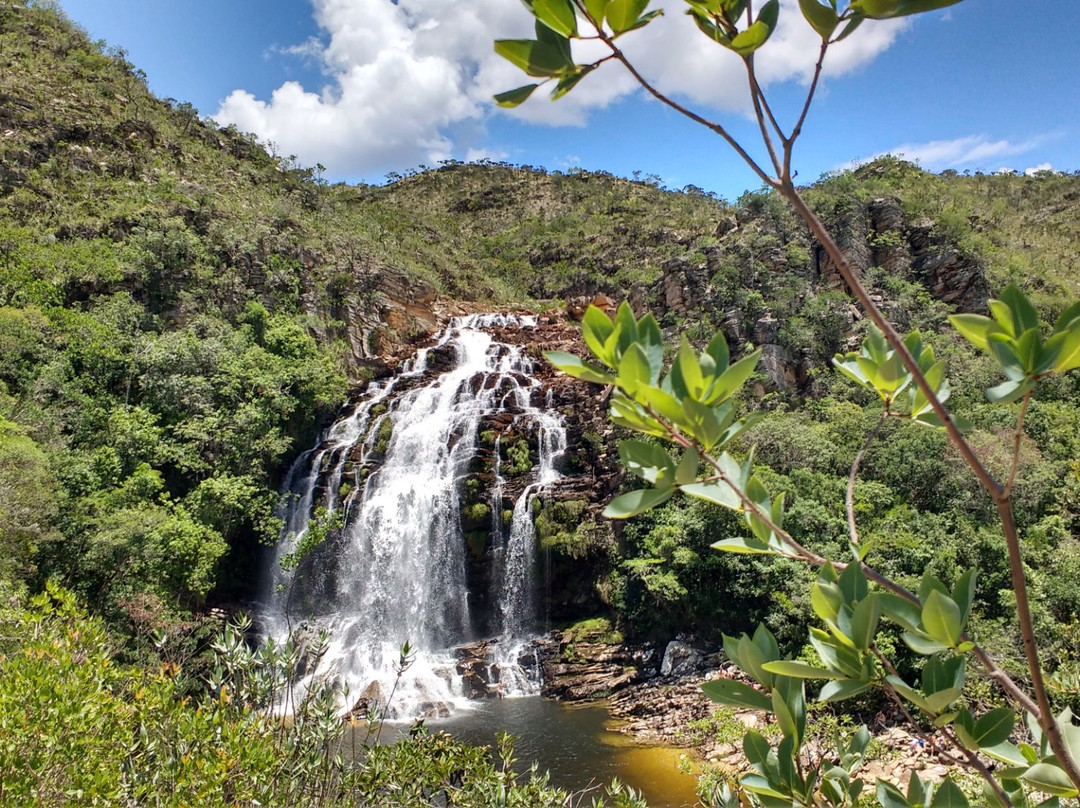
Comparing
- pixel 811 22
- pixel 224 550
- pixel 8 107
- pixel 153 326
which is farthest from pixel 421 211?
pixel 811 22

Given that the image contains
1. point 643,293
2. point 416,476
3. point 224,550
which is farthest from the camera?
point 643,293

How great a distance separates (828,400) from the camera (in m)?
17.5

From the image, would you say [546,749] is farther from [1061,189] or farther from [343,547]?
[1061,189]

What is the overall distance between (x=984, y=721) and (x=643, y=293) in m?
22.6

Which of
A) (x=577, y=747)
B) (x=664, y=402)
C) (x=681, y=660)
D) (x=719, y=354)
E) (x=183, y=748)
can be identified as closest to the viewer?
(x=664, y=402)

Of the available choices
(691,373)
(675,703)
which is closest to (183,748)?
(691,373)

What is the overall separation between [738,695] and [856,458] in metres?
0.44

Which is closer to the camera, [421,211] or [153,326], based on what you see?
[153,326]

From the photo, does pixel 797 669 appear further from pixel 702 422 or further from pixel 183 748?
pixel 183 748

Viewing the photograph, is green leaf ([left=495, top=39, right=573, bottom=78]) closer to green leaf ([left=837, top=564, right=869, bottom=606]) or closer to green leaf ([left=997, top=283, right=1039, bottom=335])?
green leaf ([left=997, top=283, right=1039, bottom=335])

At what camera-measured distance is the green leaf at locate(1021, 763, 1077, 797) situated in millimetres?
817

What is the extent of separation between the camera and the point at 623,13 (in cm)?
87

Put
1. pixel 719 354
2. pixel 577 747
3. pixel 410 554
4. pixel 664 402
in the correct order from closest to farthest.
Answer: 1. pixel 664 402
2. pixel 719 354
3. pixel 577 747
4. pixel 410 554

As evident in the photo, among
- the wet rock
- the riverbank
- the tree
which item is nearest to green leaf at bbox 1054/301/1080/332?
the tree
